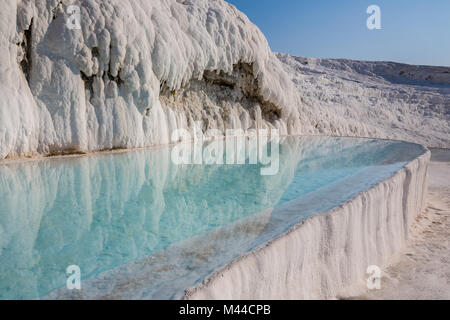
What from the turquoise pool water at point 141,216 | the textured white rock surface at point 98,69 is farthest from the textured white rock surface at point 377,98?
the turquoise pool water at point 141,216

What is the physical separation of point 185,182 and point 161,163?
1342 mm

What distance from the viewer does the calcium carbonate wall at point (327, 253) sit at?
224 cm

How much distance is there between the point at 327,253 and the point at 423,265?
1611 millimetres

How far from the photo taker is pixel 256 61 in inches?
444

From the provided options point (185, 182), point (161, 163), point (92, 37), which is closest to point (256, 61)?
point (92, 37)

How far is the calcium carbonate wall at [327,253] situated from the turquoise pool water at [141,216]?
0.13 metres

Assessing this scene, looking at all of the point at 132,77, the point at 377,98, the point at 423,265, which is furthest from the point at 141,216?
the point at 377,98

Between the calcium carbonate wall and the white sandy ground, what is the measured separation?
16 centimetres

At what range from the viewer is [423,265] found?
406 cm

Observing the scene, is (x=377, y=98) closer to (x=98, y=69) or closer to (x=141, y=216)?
(x=98, y=69)

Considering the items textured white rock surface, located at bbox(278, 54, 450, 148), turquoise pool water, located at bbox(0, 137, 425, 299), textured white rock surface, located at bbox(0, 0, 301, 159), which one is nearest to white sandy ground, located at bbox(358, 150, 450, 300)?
turquoise pool water, located at bbox(0, 137, 425, 299)

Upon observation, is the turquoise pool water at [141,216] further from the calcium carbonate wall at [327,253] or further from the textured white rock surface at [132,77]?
the textured white rock surface at [132,77]

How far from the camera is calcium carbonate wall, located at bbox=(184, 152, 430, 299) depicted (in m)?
2.24

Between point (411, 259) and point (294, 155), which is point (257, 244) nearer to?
point (411, 259)
